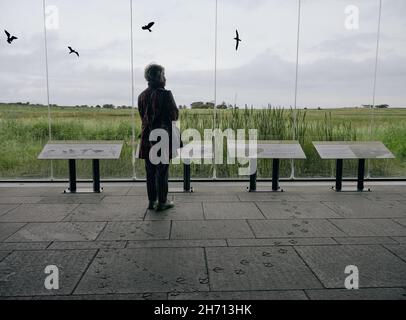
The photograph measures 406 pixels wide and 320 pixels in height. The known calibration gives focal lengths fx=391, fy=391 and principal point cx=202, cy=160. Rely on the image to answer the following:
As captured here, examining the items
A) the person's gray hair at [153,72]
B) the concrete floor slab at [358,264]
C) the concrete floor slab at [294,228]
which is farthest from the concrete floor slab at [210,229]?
the person's gray hair at [153,72]

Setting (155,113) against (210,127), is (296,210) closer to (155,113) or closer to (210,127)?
(155,113)

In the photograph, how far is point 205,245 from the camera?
3.37 metres

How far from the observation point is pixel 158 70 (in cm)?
426

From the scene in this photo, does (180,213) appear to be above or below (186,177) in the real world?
below

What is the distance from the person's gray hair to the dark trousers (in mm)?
909

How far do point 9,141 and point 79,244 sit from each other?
4447mm

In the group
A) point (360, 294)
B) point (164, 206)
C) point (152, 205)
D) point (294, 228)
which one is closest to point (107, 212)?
point (152, 205)

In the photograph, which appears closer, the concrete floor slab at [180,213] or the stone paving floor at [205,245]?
the stone paving floor at [205,245]

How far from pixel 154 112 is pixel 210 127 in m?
2.22

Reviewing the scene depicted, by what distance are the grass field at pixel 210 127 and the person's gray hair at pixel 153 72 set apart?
6.87 feet

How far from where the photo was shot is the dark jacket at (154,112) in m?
4.27

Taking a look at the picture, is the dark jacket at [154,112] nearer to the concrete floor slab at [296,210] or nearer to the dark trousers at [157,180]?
the dark trousers at [157,180]
